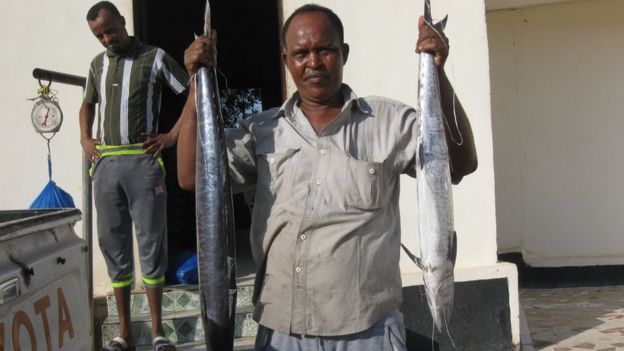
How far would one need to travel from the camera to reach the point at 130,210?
382cm

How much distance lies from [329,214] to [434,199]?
37cm

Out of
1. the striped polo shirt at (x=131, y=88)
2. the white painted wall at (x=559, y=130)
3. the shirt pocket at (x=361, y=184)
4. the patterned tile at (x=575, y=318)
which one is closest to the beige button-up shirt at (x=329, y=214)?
the shirt pocket at (x=361, y=184)

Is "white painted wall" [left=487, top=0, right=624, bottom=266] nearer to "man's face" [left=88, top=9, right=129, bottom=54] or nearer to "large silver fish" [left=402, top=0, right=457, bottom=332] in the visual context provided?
"man's face" [left=88, top=9, right=129, bottom=54]

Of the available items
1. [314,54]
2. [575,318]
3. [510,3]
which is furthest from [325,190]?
[510,3]

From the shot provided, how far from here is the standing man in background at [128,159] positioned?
12.4 ft

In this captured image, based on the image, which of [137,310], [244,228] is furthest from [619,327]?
[244,228]

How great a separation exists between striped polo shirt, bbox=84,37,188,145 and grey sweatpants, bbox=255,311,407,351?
7.25 feet

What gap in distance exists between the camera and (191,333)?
442 centimetres

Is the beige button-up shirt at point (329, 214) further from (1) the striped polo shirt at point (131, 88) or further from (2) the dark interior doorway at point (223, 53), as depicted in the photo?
(2) the dark interior doorway at point (223, 53)

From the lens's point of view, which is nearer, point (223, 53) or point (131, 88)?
point (131, 88)

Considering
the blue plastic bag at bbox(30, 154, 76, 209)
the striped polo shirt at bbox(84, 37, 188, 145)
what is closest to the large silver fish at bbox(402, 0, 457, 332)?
the striped polo shirt at bbox(84, 37, 188, 145)

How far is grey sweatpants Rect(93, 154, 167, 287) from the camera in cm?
377

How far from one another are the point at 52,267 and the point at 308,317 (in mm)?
1031

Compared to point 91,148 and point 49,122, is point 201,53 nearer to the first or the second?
point 91,148
